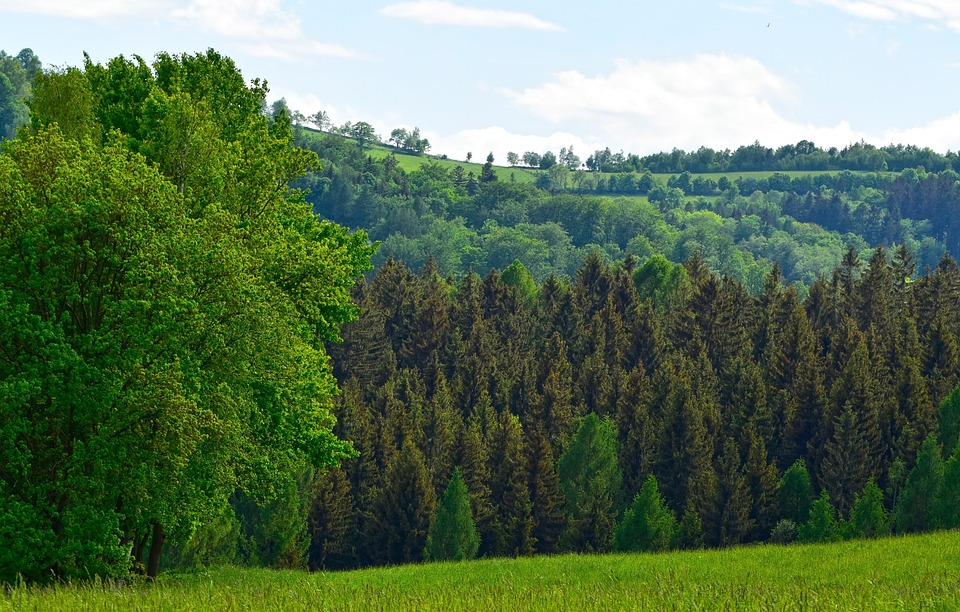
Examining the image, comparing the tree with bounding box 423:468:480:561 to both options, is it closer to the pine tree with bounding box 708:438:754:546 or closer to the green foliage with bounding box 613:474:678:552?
the green foliage with bounding box 613:474:678:552

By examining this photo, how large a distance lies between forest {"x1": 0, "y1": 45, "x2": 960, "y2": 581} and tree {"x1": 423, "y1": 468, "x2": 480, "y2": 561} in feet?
0.51

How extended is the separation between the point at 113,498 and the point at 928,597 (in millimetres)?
20743

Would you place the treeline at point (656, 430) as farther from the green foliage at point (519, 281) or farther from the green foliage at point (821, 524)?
the green foliage at point (519, 281)

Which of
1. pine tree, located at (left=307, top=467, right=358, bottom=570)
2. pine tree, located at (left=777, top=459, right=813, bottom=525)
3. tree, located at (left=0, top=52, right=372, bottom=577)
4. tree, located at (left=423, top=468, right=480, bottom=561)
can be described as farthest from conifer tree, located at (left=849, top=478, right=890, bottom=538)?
tree, located at (left=0, top=52, right=372, bottom=577)

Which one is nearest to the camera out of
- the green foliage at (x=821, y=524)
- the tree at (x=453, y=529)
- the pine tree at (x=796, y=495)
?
the green foliage at (x=821, y=524)

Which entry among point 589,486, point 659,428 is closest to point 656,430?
point 659,428

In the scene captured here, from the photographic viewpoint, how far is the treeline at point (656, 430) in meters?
78.2

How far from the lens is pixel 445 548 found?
74.4 meters

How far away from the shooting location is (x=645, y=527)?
68625mm

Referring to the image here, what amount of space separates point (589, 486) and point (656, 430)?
39.7ft

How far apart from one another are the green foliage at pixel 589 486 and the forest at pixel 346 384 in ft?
0.77

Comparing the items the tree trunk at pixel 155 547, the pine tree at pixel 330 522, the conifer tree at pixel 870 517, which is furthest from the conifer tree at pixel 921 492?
the tree trunk at pixel 155 547

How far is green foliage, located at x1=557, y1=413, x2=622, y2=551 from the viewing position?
78000 millimetres

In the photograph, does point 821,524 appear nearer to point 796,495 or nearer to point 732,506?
point 732,506
